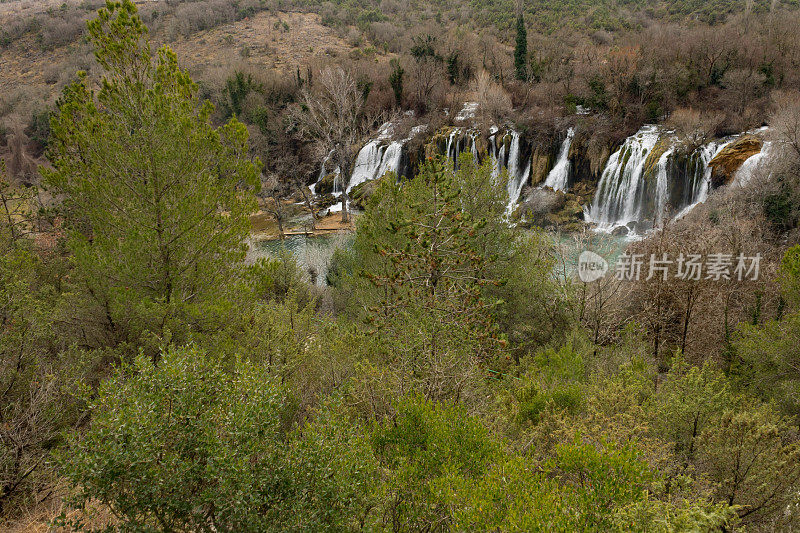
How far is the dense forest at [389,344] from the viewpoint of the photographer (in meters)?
3.50

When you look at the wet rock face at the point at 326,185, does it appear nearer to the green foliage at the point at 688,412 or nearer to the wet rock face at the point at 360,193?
the wet rock face at the point at 360,193

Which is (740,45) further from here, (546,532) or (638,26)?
(546,532)

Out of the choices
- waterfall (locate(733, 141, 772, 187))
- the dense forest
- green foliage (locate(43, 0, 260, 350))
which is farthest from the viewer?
waterfall (locate(733, 141, 772, 187))

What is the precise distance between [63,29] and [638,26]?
84.1 metres

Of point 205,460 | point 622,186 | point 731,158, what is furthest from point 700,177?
point 205,460

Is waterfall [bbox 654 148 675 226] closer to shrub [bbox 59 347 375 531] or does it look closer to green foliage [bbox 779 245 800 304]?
green foliage [bbox 779 245 800 304]

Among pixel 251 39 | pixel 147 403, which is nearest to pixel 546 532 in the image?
pixel 147 403

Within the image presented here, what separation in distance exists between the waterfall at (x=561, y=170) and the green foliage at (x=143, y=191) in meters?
24.6

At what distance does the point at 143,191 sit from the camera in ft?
23.7

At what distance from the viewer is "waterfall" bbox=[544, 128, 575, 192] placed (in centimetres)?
2794

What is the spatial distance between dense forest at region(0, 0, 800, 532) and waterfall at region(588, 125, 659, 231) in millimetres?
131

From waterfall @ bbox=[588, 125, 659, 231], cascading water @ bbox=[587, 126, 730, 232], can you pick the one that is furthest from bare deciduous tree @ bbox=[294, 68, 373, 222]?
cascading water @ bbox=[587, 126, 730, 232]

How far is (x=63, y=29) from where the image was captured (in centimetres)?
6619

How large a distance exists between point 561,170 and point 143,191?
26679 millimetres
